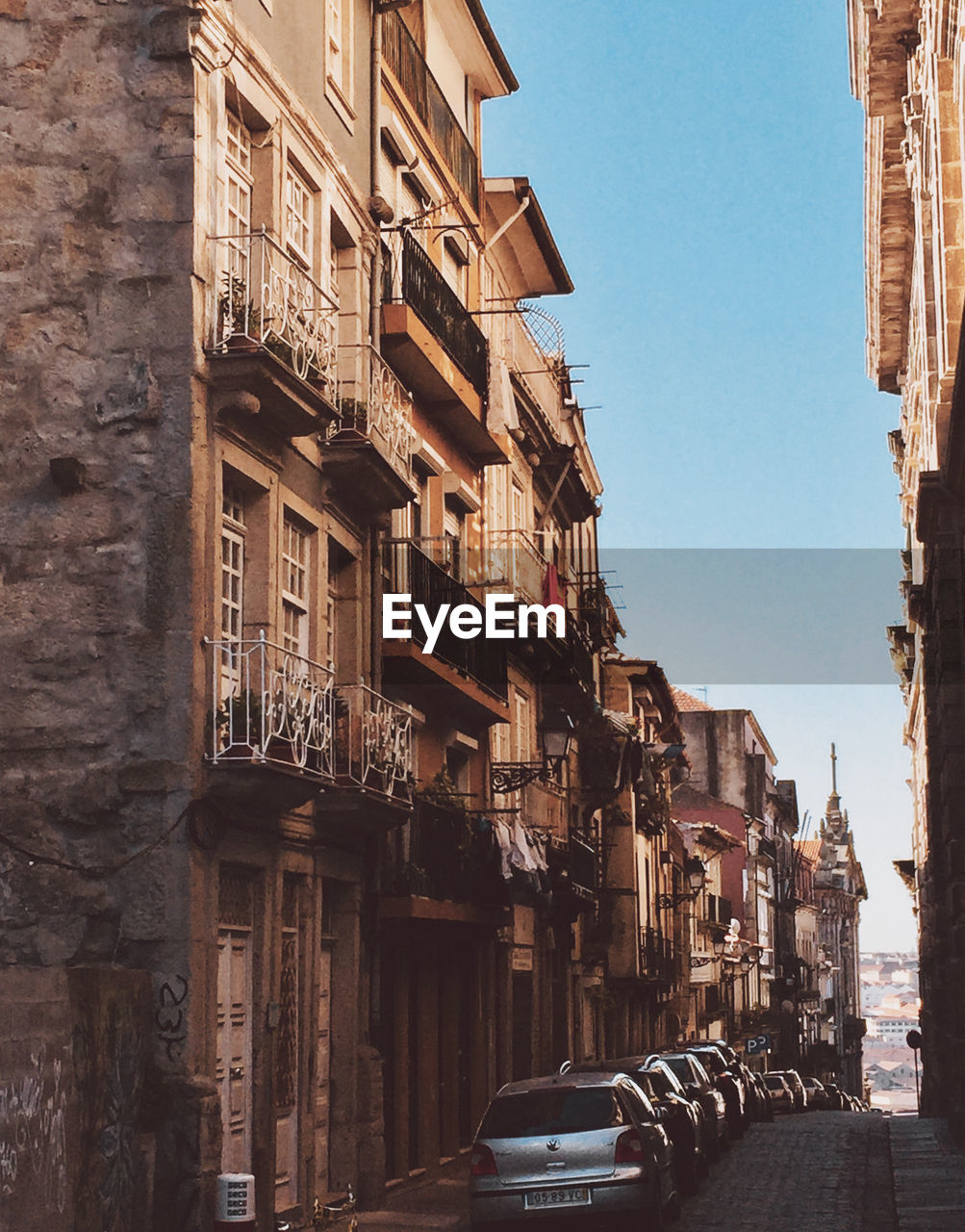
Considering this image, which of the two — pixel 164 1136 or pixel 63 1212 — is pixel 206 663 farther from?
pixel 63 1212

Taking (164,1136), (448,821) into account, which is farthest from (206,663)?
(448,821)

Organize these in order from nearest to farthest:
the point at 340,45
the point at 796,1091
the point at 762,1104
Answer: the point at 340,45
the point at 762,1104
the point at 796,1091

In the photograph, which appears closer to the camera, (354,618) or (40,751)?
(40,751)

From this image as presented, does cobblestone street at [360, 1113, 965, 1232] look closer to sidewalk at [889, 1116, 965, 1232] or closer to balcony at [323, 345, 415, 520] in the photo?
sidewalk at [889, 1116, 965, 1232]

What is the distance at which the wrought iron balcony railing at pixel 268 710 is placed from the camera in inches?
591

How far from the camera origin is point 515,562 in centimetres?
2862

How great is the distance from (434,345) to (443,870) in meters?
6.23

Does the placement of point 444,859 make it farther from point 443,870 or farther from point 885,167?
point 885,167

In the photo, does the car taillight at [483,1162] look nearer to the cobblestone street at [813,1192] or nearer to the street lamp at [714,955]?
the cobblestone street at [813,1192]

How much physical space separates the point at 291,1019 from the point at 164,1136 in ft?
10.6

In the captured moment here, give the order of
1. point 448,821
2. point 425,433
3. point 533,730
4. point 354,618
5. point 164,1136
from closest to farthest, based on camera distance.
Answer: point 164,1136 < point 354,618 < point 448,821 < point 425,433 < point 533,730

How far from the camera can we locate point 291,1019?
17.2 metres

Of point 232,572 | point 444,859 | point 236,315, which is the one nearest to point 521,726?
point 444,859

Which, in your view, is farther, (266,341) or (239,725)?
(266,341)
